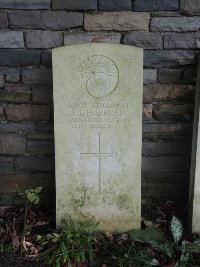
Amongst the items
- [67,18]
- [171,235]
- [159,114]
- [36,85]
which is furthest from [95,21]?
[171,235]

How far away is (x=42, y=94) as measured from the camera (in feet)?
10.9

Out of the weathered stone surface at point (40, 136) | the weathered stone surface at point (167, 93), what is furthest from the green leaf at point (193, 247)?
the weathered stone surface at point (40, 136)

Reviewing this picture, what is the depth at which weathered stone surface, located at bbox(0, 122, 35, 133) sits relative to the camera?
133 inches

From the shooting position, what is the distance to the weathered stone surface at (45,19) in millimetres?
3109

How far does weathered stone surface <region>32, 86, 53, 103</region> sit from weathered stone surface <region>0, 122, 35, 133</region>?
9.1 inches

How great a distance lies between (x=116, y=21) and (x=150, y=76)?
0.53m

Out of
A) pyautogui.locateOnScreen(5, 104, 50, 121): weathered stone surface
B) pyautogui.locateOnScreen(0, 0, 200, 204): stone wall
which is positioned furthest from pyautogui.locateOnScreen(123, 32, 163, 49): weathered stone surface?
pyautogui.locateOnScreen(5, 104, 50, 121): weathered stone surface

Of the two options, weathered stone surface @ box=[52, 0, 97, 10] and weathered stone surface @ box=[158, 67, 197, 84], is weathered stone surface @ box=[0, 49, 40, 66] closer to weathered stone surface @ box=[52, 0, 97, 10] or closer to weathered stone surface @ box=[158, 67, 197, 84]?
weathered stone surface @ box=[52, 0, 97, 10]

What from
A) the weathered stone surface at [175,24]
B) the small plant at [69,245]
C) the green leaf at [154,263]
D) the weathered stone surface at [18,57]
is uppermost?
the weathered stone surface at [175,24]

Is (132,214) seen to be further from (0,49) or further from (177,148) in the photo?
(0,49)

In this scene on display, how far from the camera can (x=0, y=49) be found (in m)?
3.19

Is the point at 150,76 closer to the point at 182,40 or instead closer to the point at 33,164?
the point at 182,40

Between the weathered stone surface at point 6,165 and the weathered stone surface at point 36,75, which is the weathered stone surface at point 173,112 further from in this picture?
the weathered stone surface at point 6,165

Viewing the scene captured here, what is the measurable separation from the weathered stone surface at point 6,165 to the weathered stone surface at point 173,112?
4.39 ft
